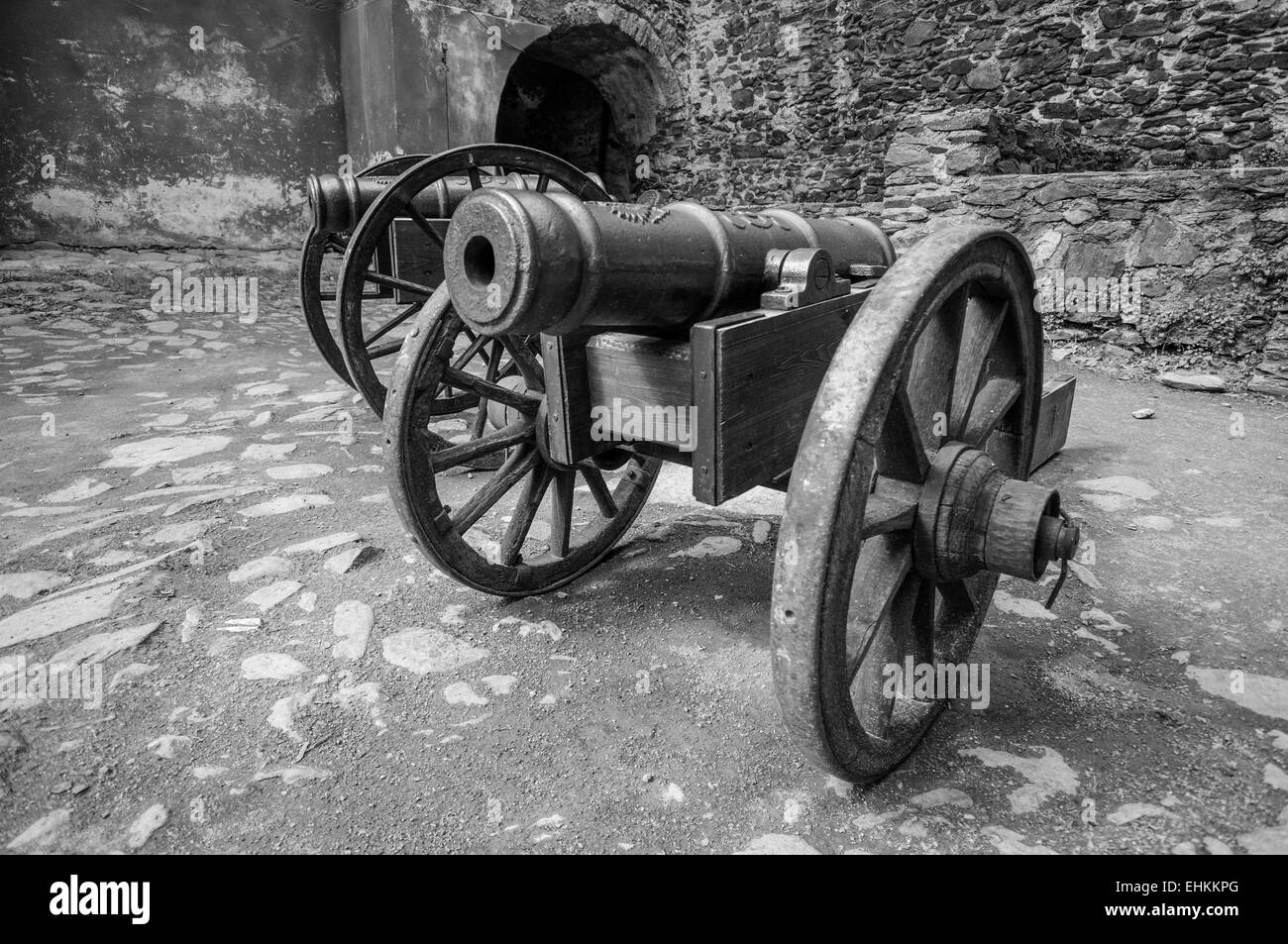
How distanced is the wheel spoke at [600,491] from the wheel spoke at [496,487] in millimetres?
189

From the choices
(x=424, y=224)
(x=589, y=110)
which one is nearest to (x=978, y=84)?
(x=589, y=110)

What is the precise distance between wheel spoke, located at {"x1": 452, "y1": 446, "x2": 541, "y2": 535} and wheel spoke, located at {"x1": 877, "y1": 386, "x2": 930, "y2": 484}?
119cm

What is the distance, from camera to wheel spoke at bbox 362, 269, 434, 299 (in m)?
3.80

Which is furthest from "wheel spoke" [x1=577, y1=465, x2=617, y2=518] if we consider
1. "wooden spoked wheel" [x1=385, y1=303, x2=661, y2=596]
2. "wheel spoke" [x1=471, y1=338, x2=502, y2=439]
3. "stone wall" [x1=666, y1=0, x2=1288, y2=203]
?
"stone wall" [x1=666, y1=0, x2=1288, y2=203]

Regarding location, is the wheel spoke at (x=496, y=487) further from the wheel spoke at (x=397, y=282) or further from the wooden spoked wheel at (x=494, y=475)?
the wheel spoke at (x=397, y=282)

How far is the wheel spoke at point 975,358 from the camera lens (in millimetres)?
1968

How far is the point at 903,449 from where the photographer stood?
1748 mm

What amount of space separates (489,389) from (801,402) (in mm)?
945

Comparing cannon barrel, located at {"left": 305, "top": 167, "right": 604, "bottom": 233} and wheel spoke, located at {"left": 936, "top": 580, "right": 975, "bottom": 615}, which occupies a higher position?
cannon barrel, located at {"left": 305, "top": 167, "right": 604, "bottom": 233}

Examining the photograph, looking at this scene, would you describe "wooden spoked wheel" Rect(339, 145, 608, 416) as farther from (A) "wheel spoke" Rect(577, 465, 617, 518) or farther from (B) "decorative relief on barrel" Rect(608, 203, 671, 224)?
(B) "decorative relief on barrel" Rect(608, 203, 671, 224)

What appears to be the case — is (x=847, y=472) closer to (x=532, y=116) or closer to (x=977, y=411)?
(x=977, y=411)

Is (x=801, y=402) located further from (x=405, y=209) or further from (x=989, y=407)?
(x=405, y=209)

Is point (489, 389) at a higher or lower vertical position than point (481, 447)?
higher

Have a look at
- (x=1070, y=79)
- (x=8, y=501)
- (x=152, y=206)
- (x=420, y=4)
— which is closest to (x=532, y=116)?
(x=420, y=4)
